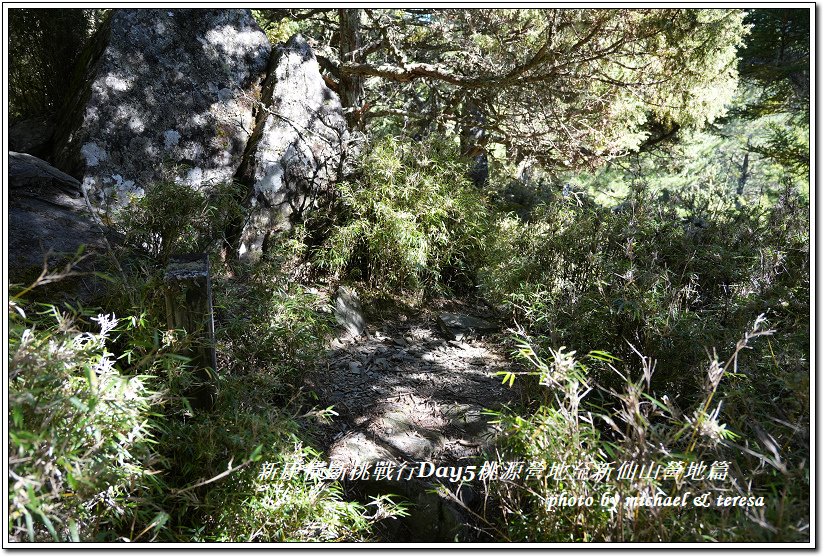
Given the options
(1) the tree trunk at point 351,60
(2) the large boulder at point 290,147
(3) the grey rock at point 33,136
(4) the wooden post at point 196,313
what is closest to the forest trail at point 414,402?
(4) the wooden post at point 196,313

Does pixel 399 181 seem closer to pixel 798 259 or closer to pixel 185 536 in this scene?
pixel 798 259

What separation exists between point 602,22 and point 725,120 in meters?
5.60

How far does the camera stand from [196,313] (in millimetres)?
2705

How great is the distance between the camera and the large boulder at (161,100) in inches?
191

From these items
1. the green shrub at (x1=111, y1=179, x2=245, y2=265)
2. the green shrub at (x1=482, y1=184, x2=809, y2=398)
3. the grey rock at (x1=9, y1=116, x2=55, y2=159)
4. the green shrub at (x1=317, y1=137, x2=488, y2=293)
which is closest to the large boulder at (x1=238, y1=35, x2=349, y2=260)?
the green shrub at (x1=317, y1=137, x2=488, y2=293)

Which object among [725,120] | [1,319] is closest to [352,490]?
[1,319]

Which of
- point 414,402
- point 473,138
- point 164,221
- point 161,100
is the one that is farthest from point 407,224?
point 473,138

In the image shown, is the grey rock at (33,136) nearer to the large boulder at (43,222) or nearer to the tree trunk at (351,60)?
the large boulder at (43,222)

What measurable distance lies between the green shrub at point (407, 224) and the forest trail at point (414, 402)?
1.80 ft

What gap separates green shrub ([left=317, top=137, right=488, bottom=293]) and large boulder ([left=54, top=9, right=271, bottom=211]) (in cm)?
132

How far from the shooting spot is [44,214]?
138 inches

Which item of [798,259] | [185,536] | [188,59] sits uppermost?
[188,59]
